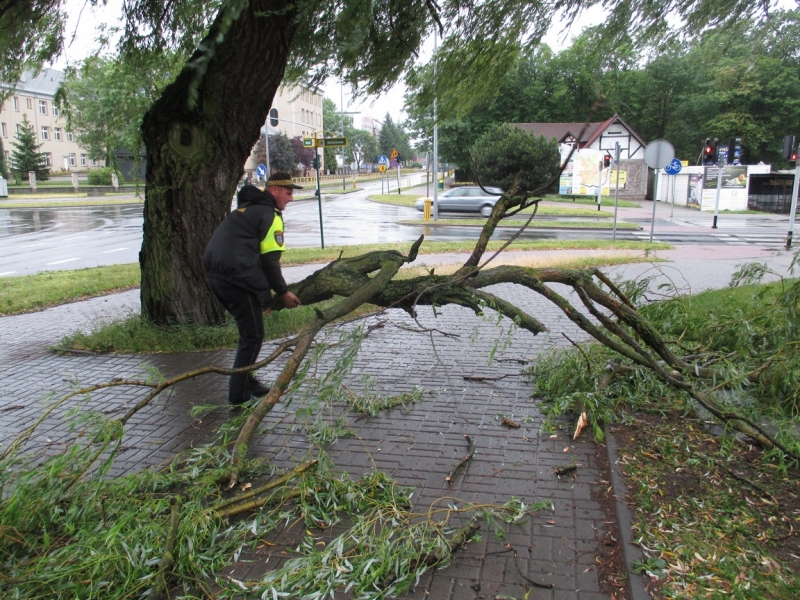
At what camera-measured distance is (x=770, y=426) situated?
4426 mm

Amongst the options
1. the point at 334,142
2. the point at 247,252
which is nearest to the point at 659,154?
the point at 334,142

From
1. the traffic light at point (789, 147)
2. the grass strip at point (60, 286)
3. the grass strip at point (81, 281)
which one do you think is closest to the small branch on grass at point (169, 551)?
the grass strip at point (81, 281)

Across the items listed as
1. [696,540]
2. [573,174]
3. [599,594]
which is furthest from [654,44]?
[573,174]

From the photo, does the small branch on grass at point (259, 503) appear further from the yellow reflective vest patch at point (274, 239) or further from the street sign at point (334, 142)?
the street sign at point (334, 142)

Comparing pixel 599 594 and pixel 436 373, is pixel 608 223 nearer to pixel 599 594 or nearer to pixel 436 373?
pixel 436 373

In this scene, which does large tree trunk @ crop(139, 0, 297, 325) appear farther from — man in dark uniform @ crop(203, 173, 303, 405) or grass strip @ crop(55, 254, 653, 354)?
man in dark uniform @ crop(203, 173, 303, 405)

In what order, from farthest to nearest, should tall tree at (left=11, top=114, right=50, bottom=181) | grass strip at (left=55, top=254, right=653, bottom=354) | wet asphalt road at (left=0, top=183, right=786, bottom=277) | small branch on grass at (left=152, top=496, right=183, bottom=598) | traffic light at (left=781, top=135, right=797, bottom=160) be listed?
tall tree at (left=11, top=114, right=50, bottom=181)
traffic light at (left=781, top=135, right=797, bottom=160)
wet asphalt road at (left=0, top=183, right=786, bottom=277)
grass strip at (left=55, top=254, right=653, bottom=354)
small branch on grass at (left=152, top=496, right=183, bottom=598)

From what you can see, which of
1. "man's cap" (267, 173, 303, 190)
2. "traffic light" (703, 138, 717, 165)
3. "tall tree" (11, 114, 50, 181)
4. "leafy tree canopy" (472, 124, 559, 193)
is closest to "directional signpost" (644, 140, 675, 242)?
"traffic light" (703, 138, 717, 165)

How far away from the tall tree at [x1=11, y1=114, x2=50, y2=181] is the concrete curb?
66.5 metres

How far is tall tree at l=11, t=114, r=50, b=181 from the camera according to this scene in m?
58.8

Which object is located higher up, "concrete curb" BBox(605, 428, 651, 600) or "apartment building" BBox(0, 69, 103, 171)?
"apartment building" BBox(0, 69, 103, 171)

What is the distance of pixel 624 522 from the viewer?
340 centimetres

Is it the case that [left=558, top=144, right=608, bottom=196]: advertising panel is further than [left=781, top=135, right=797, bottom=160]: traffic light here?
Yes

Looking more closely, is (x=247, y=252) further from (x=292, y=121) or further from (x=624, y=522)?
(x=292, y=121)
